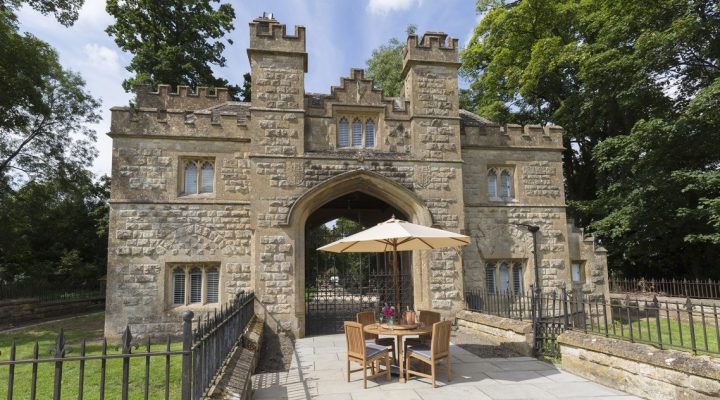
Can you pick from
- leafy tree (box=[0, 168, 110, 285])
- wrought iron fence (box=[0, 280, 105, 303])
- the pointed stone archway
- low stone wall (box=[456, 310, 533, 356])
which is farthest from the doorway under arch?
leafy tree (box=[0, 168, 110, 285])

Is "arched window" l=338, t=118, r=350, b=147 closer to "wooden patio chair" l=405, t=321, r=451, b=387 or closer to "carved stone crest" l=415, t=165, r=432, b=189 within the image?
"carved stone crest" l=415, t=165, r=432, b=189

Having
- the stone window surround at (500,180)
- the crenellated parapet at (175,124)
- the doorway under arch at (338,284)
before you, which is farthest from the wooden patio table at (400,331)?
the stone window surround at (500,180)

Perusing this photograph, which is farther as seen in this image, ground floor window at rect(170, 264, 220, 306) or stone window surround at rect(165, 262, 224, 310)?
ground floor window at rect(170, 264, 220, 306)

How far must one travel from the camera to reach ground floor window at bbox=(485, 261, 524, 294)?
510 inches

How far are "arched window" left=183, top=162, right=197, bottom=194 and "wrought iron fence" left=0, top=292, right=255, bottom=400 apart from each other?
13.0 ft

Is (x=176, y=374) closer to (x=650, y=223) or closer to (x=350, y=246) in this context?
(x=350, y=246)

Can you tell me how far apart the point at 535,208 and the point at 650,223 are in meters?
7.54

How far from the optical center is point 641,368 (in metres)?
5.87

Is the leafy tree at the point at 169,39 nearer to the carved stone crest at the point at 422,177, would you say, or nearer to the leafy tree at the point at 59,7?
the leafy tree at the point at 59,7

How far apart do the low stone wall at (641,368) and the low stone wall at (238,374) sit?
16.9 feet

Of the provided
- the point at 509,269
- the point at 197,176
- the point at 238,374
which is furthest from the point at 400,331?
the point at 197,176

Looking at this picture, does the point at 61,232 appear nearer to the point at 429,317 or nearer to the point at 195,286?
the point at 195,286

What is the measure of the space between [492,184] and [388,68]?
18779mm

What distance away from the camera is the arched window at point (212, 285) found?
1159 centimetres
